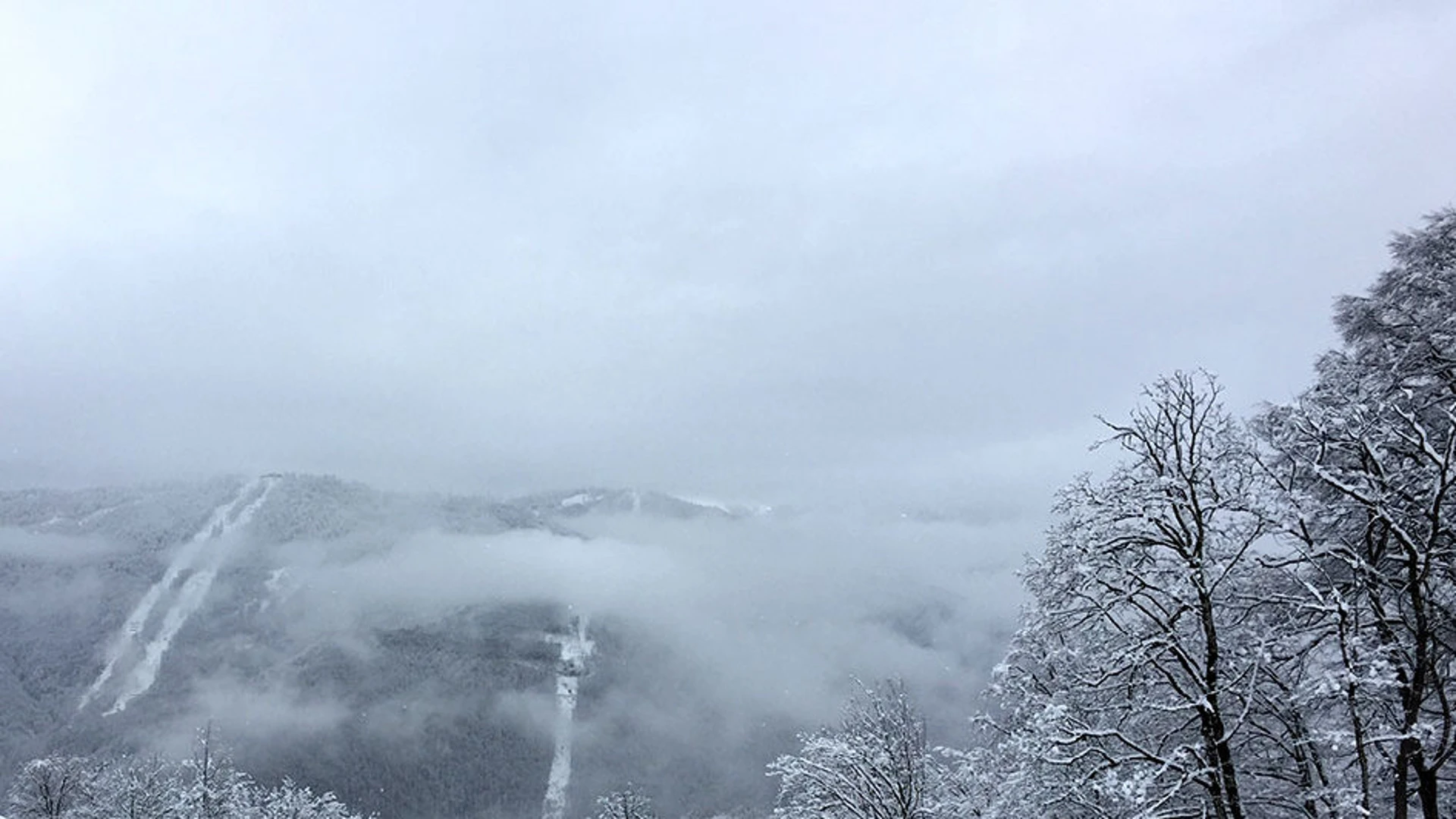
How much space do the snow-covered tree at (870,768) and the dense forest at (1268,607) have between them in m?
5.48

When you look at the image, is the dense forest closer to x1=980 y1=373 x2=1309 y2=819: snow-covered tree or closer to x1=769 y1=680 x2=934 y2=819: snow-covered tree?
x1=980 y1=373 x2=1309 y2=819: snow-covered tree

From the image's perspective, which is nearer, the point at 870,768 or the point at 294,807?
the point at 870,768

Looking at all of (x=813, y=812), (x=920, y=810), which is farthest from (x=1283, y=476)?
(x=813, y=812)

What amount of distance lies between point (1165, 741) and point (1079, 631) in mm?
2060

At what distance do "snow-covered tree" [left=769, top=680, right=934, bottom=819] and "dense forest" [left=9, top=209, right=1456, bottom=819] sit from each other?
216 inches

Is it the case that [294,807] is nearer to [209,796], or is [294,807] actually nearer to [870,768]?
[209,796]

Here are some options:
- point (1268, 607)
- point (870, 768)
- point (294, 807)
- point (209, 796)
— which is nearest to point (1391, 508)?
point (1268, 607)

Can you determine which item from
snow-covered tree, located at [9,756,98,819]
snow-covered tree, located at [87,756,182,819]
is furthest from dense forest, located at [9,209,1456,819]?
snow-covered tree, located at [9,756,98,819]

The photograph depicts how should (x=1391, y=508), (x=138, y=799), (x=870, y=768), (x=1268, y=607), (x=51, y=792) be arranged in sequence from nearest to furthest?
1. (x=1391, y=508)
2. (x=1268, y=607)
3. (x=870, y=768)
4. (x=138, y=799)
5. (x=51, y=792)

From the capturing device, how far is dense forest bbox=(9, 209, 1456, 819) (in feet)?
33.9

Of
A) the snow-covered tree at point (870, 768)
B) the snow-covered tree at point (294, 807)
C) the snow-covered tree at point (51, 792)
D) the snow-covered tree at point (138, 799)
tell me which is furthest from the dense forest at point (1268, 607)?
the snow-covered tree at point (51, 792)

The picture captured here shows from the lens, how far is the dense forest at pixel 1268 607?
10320mm

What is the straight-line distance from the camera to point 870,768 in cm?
2014

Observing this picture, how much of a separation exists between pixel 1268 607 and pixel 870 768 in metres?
10.4
